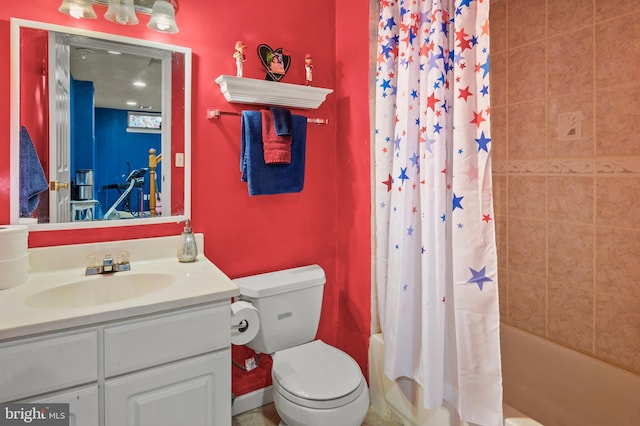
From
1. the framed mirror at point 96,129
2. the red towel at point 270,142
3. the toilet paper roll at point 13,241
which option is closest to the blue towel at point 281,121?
the red towel at point 270,142

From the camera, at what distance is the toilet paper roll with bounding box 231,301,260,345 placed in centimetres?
151

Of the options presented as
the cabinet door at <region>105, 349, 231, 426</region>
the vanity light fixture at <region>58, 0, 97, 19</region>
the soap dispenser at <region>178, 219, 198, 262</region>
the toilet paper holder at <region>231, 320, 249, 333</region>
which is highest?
the vanity light fixture at <region>58, 0, 97, 19</region>

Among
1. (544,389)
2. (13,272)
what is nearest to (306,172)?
(13,272)

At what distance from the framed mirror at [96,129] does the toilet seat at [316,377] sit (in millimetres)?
854

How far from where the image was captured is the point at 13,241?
1277mm

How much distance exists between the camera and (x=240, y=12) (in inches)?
72.4

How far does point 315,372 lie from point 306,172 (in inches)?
41.3

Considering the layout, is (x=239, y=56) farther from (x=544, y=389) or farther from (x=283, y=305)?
(x=544, y=389)

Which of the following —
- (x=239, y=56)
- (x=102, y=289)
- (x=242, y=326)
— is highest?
(x=239, y=56)

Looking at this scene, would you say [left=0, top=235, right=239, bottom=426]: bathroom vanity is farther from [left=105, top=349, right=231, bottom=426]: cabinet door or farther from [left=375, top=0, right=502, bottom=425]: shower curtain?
[left=375, top=0, right=502, bottom=425]: shower curtain

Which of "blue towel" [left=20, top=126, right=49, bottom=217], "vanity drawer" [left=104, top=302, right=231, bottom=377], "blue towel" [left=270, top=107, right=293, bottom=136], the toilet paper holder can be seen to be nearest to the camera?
"vanity drawer" [left=104, top=302, right=231, bottom=377]

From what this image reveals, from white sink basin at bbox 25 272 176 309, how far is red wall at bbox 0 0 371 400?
A: 0.25 metres

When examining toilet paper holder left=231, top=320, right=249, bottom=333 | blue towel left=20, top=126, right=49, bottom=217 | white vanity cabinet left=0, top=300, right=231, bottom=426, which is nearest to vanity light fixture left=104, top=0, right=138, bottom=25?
blue towel left=20, top=126, right=49, bottom=217

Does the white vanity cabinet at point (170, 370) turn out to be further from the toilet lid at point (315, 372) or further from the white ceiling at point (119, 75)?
the white ceiling at point (119, 75)
